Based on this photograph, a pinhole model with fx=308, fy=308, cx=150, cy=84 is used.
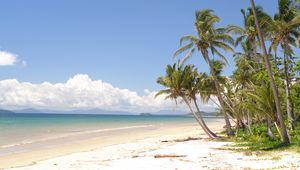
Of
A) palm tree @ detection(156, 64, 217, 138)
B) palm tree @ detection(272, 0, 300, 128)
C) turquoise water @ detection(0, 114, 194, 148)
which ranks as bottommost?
turquoise water @ detection(0, 114, 194, 148)

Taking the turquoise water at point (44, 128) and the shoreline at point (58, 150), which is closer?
the shoreline at point (58, 150)

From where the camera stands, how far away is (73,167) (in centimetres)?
1148

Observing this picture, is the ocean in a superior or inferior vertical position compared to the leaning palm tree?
inferior

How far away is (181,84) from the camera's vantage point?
73.7 feet

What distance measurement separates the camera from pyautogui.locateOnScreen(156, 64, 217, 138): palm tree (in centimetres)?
2245

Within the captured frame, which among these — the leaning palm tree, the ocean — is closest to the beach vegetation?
the leaning palm tree

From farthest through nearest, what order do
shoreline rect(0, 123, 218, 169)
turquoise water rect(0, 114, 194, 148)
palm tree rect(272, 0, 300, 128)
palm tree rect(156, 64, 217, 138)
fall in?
turquoise water rect(0, 114, 194, 148) → palm tree rect(156, 64, 217, 138) → palm tree rect(272, 0, 300, 128) → shoreline rect(0, 123, 218, 169)

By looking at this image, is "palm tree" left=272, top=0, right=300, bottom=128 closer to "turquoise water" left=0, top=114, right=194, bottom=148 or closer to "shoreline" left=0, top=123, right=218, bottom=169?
"shoreline" left=0, top=123, right=218, bottom=169

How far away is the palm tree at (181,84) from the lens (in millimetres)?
22453

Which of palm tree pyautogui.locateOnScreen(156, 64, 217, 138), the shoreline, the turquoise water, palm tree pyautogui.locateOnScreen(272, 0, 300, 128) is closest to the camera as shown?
the shoreline

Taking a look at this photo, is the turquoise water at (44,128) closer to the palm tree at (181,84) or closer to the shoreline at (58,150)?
the shoreline at (58,150)

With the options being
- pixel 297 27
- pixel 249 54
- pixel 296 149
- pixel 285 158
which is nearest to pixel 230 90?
pixel 249 54

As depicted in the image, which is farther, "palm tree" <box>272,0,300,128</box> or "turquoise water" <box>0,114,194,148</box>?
"turquoise water" <box>0,114,194,148</box>

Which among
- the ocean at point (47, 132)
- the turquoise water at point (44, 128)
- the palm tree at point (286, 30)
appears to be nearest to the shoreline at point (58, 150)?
the ocean at point (47, 132)
